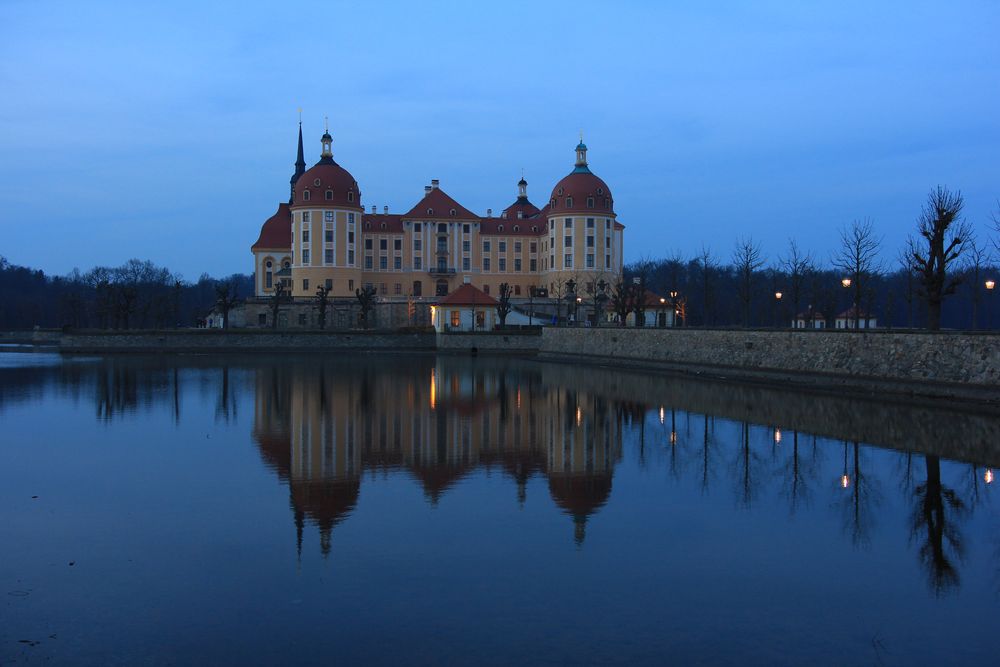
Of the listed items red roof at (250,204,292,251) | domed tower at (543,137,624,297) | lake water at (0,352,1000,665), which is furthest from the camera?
red roof at (250,204,292,251)

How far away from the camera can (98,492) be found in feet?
40.9

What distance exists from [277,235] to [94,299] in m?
34.8

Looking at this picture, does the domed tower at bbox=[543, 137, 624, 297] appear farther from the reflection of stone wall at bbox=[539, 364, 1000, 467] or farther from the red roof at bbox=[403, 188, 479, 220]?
the reflection of stone wall at bbox=[539, 364, 1000, 467]

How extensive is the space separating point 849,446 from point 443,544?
9.95 metres

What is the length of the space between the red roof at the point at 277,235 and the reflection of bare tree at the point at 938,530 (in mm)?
65233

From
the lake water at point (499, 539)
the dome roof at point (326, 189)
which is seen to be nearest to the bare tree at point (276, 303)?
the dome roof at point (326, 189)

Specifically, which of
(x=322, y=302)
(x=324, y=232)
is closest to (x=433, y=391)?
(x=322, y=302)

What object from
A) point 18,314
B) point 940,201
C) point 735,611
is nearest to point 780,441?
point 735,611

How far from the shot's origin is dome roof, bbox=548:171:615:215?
2655 inches

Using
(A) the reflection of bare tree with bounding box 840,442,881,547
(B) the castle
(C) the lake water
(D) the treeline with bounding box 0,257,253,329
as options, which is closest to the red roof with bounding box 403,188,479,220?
(B) the castle

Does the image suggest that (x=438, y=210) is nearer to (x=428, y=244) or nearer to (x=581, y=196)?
(x=428, y=244)

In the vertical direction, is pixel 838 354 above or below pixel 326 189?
below

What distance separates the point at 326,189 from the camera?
215 feet

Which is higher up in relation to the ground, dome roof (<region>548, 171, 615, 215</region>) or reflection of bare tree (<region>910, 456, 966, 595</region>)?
dome roof (<region>548, 171, 615, 215</region>)
